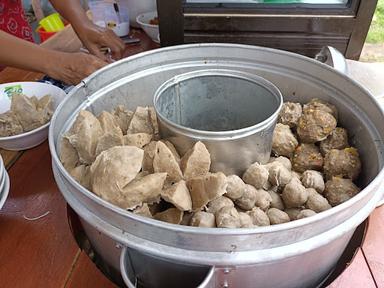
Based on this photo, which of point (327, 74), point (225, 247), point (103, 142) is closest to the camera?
point (225, 247)

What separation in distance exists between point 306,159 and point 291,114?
0.12 meters

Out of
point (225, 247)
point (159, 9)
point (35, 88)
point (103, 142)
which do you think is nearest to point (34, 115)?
point (35, 88)

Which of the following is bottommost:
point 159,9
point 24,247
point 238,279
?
point 24,247

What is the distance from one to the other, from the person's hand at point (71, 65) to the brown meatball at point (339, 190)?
0.65m

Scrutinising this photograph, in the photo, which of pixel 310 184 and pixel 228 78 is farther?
pixel 228 78

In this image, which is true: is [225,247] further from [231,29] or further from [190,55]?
[231,29]

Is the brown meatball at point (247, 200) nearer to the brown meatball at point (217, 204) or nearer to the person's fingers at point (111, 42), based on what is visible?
the brown meatball at point (217, 204)

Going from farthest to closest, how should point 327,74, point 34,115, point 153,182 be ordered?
point 34,115 < point 327,74 < point 153,182

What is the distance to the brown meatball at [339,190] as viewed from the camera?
733 millimetres

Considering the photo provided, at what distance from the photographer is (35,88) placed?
1149mm

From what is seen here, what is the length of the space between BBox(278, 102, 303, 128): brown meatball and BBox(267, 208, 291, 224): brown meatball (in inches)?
10.2

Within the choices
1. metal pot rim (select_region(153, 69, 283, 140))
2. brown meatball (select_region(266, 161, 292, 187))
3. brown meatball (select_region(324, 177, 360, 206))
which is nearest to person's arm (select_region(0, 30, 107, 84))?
metal pot rim (select_region(153, 69, 283, 140))

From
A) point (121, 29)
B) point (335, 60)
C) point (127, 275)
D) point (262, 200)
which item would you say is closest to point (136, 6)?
point (121, 29)

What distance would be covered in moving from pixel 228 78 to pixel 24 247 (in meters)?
0.59
